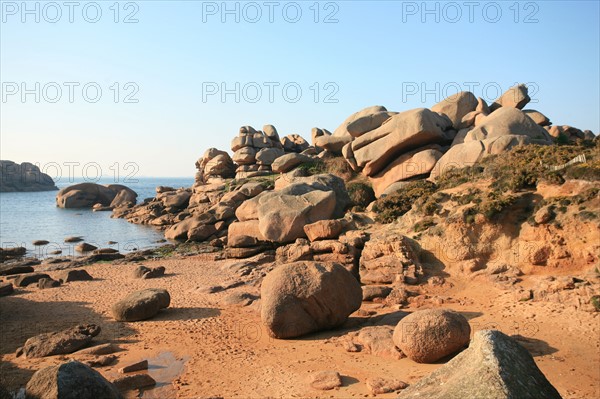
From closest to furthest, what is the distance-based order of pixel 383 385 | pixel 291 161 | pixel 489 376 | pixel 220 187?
pixel 489 376
pixel 383 385
pixel 291 161
pixel 220 187

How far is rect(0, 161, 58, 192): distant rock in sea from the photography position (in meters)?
114

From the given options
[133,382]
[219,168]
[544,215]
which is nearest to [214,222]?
[219,168]

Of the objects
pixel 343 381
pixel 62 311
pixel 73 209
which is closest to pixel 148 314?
pixel 62 311

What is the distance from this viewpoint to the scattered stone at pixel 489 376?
377 centimetres

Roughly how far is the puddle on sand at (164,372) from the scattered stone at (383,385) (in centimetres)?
403

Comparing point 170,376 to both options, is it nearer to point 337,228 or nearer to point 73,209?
point 337,228

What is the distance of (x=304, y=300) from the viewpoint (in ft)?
41.2

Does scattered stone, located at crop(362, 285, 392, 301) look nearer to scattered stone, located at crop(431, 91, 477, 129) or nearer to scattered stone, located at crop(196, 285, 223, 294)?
scattered stone, located at crop(196, 285, 223, 294)

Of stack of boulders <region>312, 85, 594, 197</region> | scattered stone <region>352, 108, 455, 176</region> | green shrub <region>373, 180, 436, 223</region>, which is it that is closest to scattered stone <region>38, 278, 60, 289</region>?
green shrub <region>373, 180, 436, 223</region>

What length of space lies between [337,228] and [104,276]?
12.1 meters

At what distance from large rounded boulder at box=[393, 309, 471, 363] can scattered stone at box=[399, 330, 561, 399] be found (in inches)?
249

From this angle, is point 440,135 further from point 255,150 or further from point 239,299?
point 255,150

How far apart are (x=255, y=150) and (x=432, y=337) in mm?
44294

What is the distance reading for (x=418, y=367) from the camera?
10.2m
